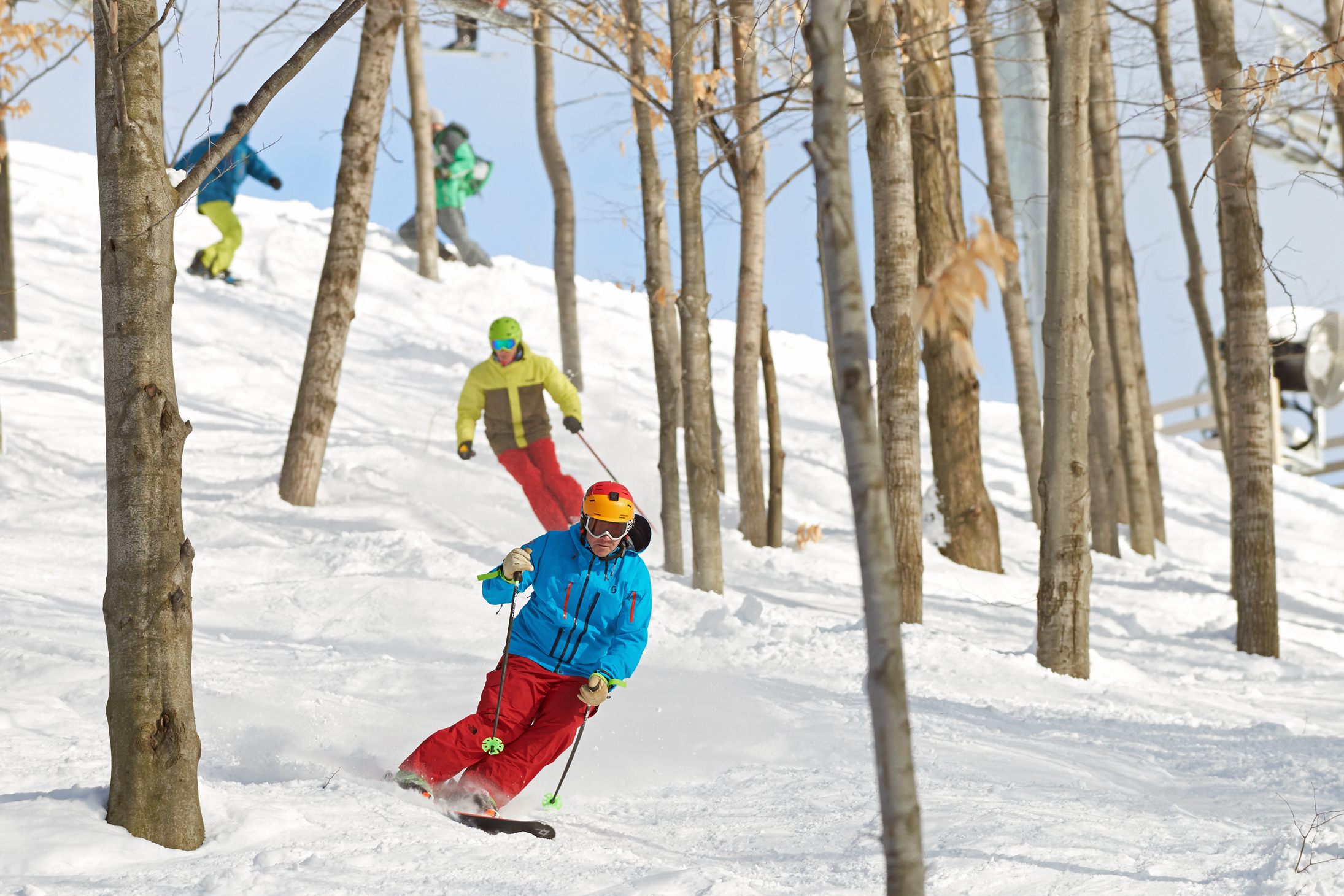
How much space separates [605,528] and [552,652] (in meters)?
0.58

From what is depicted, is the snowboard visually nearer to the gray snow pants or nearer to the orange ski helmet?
the orange ski helmet

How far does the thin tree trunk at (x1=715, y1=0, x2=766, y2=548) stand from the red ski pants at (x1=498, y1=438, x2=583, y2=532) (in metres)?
2.20

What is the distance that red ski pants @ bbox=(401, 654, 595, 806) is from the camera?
14.0 ft

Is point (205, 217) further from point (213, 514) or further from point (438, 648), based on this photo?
Result: point (438, 648)

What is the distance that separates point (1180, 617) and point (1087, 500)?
13.8 ft

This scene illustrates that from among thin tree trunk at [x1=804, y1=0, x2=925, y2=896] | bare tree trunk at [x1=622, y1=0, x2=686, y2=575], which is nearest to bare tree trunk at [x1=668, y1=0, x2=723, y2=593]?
bare tree trunk at [x1=622, y1=0, x2=686, y2=575]

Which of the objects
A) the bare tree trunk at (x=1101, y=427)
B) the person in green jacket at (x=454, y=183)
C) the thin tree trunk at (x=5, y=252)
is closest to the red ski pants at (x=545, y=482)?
the thin tree trunk at (x=5, y=252)

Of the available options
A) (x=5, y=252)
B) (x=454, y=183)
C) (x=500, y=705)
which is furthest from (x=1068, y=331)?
(x=454, y=183)

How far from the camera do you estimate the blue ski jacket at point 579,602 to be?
4.48 metres

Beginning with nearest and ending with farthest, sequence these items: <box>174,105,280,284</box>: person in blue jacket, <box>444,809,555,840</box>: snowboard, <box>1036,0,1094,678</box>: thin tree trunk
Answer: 1. <box>444,809,555,840</box>: snowboard
2. <box>1036,0,1094,678</box>: thin tree trunk
3. <box>174,105,280,284</box>: person in blue jacket

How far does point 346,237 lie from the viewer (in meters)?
9.64

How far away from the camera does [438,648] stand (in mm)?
6691

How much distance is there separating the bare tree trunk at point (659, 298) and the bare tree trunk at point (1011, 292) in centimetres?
444

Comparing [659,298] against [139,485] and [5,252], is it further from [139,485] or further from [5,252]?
[5,252]
